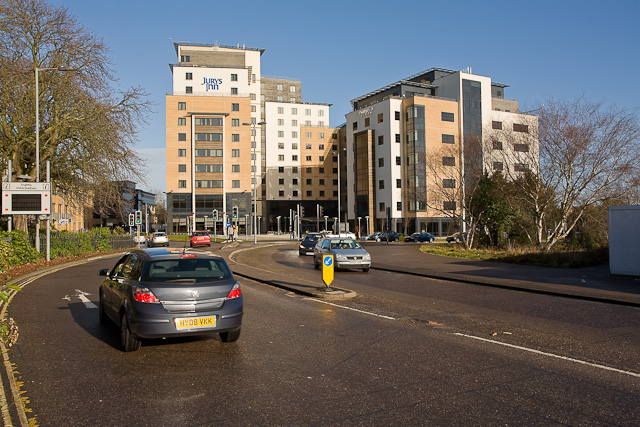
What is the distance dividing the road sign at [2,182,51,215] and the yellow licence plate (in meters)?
21.0

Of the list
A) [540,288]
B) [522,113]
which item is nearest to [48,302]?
[540,288]

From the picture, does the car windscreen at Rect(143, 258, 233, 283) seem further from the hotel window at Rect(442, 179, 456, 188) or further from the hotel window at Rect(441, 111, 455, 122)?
the hotel window at Rect(441, 111, 455, 122)

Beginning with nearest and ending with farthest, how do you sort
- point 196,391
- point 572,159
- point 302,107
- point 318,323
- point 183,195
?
point 196,391 → point 318,323 → point 572,159 → point 183,195 → point 302,107

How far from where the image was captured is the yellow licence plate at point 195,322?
724 centimetres

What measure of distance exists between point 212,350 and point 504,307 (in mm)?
7542

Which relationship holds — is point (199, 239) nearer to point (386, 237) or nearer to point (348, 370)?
point (386, 237)

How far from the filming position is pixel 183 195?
8425cm

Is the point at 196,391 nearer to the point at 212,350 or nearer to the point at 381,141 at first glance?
the point at 212,350

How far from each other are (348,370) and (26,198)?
77.0ft

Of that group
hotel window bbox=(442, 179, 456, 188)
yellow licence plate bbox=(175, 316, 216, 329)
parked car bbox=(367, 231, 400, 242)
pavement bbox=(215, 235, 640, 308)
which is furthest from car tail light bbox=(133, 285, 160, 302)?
parked car bbox=(367, 231, 400, 242)

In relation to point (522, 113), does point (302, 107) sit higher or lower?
higher

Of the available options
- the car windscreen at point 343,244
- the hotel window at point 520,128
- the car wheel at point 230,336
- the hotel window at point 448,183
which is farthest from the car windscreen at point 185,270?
the hotel window at point 448,183

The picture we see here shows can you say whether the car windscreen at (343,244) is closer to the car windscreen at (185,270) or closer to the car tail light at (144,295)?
the car windscreen at (185,270)

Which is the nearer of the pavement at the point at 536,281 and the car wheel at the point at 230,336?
the car wheel at the point at 230,336
